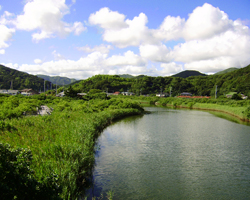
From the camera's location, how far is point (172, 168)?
10.9 metres

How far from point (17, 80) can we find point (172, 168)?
124324 mm

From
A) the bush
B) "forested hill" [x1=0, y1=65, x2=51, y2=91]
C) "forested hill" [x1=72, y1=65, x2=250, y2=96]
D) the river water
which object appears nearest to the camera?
the bush

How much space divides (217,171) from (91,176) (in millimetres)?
6494

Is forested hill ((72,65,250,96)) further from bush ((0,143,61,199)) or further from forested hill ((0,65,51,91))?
bush ((0,143,61,199))

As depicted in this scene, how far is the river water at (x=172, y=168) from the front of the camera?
842cm

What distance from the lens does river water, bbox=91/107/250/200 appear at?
8422 millimetres

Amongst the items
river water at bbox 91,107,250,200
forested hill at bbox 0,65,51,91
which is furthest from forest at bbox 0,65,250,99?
river water at bbox 91,107,250,200

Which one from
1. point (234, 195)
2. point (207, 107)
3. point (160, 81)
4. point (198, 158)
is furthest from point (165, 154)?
point (160, 81)

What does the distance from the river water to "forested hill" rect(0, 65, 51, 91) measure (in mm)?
111447

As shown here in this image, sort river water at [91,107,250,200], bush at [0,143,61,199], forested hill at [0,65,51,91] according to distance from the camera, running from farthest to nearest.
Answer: forested hill at [0,65,51,91], river water at [91,107,250,200], bush at [0,143,61,199]

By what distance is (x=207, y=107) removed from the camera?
52312 mm

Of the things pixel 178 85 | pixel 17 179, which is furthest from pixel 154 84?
pixel 17 179

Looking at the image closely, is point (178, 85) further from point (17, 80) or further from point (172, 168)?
point (172, 168)

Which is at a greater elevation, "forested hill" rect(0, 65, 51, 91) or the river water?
"forested hill" rect(0, 65, 51, 91)
